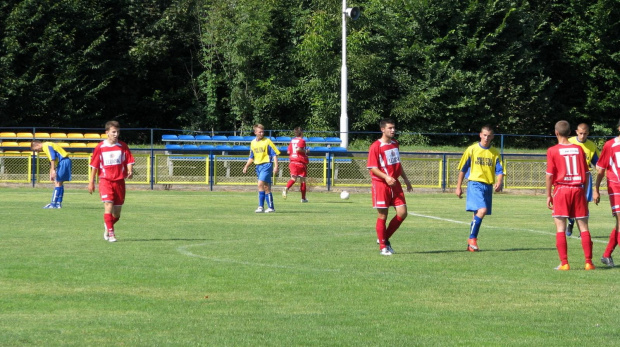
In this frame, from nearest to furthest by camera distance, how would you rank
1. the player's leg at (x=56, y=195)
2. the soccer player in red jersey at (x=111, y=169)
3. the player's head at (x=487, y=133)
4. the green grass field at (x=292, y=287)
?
Answer: the green grass field at (x=292, y=287)
the player's head at (x=487, y=133)
the soccer player in red jersey at (x=111, y=169)
the player's leg at (x=56, y=195)

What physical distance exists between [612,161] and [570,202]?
2.79 ft

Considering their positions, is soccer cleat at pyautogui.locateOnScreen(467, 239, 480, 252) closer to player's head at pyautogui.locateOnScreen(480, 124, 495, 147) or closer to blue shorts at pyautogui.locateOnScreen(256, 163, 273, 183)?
player's head at pyautogui.locateOnScreen(480, 124, 495, 147)

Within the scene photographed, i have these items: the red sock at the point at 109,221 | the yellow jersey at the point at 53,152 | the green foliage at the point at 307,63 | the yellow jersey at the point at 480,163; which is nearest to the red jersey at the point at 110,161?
the red sock at the point at 109,221

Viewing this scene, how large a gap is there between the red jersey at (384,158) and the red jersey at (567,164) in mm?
2376

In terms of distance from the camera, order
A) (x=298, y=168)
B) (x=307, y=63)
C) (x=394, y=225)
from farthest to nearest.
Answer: (x=307, y=63) → (x=298, y=168) → (x=394, y=225)

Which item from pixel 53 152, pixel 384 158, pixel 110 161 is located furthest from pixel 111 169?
pixel 53 152

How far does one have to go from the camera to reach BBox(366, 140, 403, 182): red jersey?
13133 millimetres

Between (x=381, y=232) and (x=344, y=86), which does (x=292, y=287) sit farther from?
(x=344, y=86)

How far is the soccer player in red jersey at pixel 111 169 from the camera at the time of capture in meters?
14.8

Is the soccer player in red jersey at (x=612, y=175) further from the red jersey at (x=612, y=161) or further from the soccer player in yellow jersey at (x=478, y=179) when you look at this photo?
the soccer player in yellow jersey at (x=478, y=179)

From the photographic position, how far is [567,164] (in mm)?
11719

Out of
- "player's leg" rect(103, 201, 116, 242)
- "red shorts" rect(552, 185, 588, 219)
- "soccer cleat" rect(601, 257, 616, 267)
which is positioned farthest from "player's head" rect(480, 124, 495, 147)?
"player's leg" rect(103, 201, 116, 242)

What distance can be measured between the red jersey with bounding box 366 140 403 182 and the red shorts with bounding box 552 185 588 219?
2.48 meters

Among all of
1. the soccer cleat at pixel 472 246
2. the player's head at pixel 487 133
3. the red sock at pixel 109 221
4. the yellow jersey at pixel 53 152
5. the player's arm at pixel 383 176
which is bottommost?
the soccer cleat at pixel 472 246
